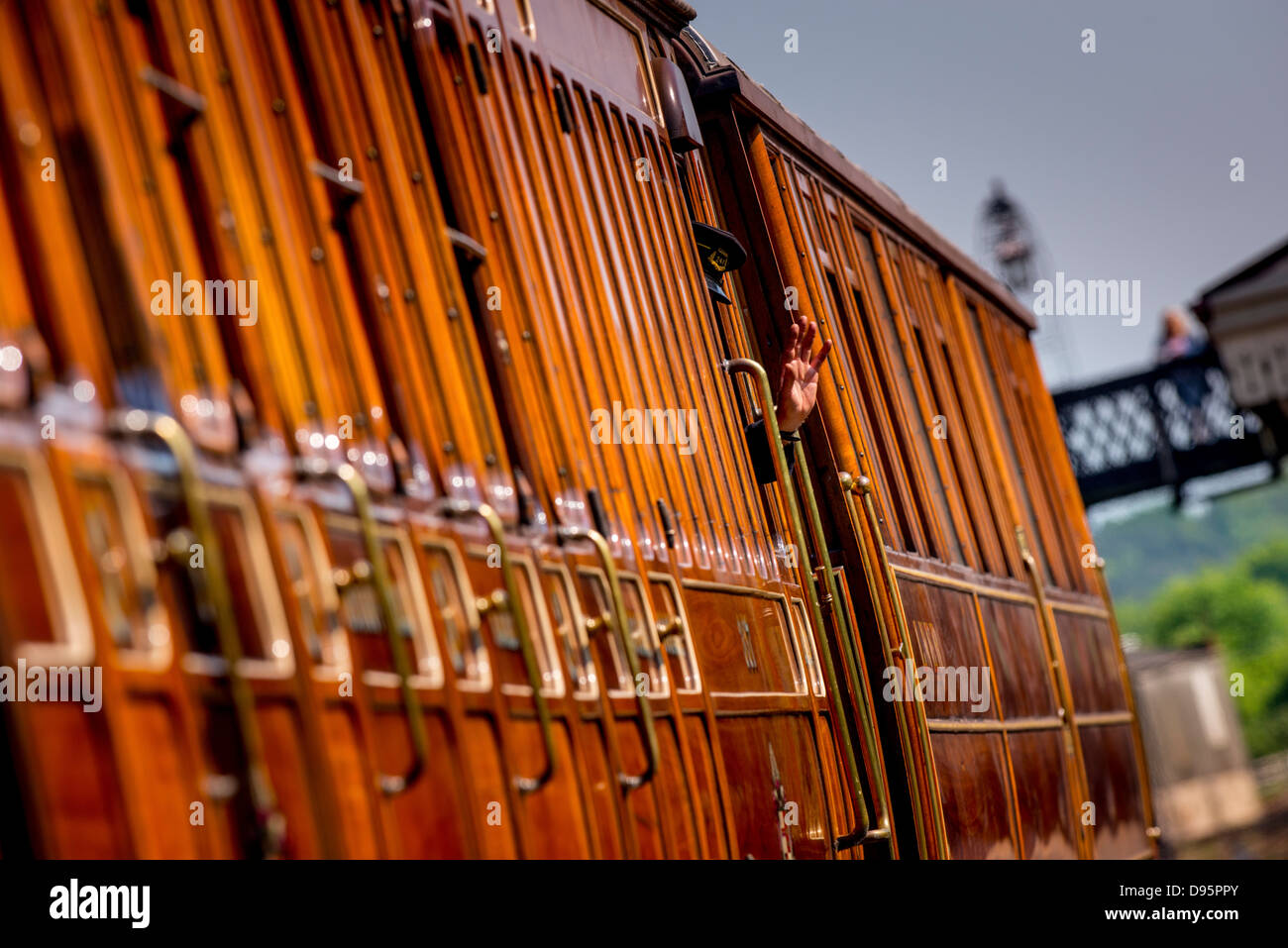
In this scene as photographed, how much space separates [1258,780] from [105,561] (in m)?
43.9

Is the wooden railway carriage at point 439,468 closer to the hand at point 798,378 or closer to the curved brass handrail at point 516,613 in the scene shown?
the curved brass handrail at point 516,613

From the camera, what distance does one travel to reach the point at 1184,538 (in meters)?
121

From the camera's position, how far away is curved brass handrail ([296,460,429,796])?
2.20 metres

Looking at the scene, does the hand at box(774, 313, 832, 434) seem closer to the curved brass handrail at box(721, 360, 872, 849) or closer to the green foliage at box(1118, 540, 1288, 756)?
the curved brass handrail at box(721, 360, 872, 849)

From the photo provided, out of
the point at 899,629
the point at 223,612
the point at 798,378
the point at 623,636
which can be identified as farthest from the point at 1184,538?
the point at 223,612

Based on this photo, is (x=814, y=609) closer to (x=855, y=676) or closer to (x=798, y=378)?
(x=855, y=676)

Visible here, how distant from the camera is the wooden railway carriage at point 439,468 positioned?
190cm

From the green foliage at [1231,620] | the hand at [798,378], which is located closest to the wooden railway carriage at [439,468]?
the hand at [798,378]

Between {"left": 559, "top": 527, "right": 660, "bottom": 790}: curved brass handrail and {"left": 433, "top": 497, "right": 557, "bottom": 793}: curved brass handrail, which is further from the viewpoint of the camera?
{"left": 559, "top": 527, "right": 660, "bottom": 790}: curved brass handrail

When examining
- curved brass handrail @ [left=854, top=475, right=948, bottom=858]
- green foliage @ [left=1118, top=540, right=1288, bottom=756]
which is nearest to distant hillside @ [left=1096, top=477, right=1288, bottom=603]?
green foliage @ [left=1118, top=540, right=1288, bottom=756]

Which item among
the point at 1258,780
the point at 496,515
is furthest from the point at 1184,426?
the point at 1258,780

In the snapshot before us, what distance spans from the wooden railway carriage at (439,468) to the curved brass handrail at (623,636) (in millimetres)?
27

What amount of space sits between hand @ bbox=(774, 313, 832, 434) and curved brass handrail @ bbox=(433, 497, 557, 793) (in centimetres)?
213
